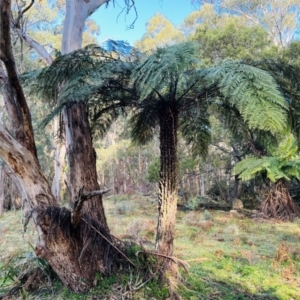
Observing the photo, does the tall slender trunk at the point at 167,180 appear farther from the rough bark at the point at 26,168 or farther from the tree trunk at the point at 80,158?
the rough bark at the point at 26,168

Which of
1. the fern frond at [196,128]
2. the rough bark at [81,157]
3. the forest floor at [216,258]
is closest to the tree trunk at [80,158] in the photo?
the rough bark at [81,157]

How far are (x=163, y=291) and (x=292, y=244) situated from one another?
129 inches

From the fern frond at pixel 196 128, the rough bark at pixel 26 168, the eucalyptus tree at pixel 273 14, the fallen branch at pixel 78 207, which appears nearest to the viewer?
the fallen branch at pixel 78 207

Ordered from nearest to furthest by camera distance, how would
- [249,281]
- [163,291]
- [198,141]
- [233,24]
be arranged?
1. [163,291]
2. [249,281]
3. [198,141]
4. [233,24]

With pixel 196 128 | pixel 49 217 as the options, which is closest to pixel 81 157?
pixel 49 217

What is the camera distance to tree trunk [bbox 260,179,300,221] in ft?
24.2

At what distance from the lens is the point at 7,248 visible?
15.6 ft

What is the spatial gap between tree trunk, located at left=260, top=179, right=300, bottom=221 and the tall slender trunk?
499 centimetres

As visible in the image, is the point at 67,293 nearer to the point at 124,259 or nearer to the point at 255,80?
the point at 124,259

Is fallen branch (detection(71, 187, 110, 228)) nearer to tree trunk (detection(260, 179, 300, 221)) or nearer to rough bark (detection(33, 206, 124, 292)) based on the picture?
rough bark (detection(33, 206, 124, 292))

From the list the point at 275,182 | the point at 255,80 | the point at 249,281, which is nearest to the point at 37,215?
the point at 255,80

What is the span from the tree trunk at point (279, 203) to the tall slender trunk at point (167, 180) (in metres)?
4.99

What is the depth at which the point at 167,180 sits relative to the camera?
3238 millimetres

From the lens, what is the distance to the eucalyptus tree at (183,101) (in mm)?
2363
